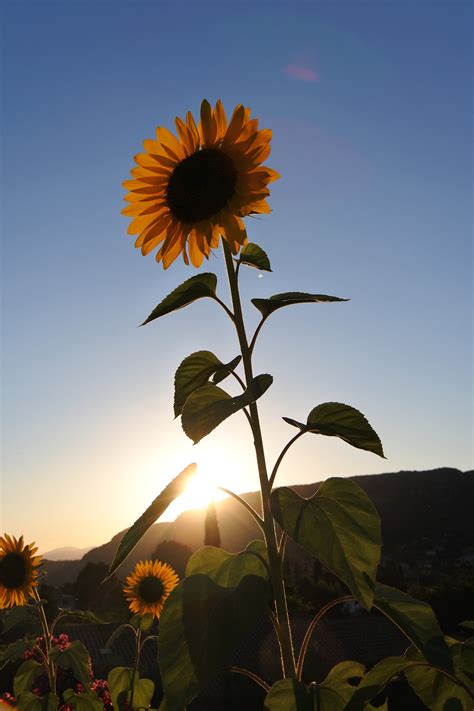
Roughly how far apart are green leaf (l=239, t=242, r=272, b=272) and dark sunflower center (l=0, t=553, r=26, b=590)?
414cm

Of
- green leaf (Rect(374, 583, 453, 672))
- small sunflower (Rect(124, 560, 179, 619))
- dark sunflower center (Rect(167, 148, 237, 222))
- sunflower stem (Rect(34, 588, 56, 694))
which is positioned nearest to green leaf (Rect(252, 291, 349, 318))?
dark sunflower center (Rect(167, 148, 237, 222))

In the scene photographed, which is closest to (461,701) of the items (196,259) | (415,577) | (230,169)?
(196,259)

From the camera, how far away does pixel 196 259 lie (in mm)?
2166

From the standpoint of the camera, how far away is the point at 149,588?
6250 mm

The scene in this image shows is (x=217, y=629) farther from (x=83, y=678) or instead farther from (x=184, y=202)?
(x=83, y=678)

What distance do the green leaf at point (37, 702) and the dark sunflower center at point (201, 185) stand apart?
313cm

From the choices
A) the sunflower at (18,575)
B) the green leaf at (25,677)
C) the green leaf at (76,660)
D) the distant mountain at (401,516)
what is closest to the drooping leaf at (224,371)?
the green leaf at (76,660)

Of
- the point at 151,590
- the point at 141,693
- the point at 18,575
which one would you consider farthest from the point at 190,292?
the point at 151,590

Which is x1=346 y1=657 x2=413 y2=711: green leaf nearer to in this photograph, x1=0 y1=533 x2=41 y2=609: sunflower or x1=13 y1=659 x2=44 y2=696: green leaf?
x1=13 y1=659 x2=44 y2=696: green leaf

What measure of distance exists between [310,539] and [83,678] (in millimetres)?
2997

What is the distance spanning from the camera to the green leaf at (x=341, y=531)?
1.34 meters

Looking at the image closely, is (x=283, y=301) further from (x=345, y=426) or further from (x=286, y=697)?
(x=286, y=697)

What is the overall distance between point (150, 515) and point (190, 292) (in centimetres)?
63

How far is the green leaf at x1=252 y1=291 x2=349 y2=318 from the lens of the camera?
1.65 m
